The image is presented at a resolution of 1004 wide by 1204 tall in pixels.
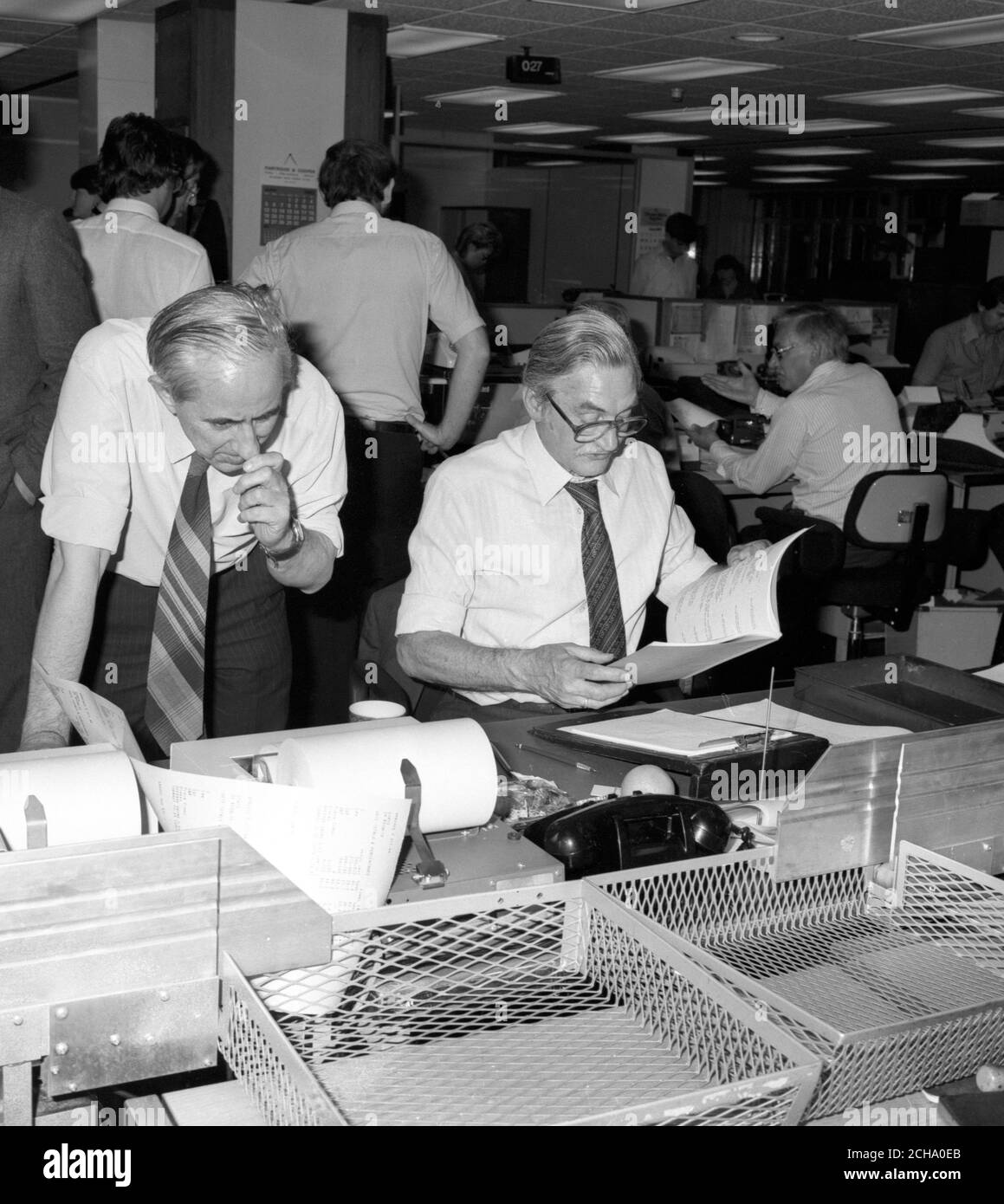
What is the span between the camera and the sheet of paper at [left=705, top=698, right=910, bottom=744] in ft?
5.87

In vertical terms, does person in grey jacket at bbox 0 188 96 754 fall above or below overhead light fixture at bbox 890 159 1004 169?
below

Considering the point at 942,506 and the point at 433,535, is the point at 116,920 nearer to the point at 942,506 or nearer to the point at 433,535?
the point at 433,535

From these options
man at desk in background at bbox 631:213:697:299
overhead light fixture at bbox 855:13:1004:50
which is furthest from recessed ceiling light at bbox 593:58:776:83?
overhead light fixture at bbox 855:13:1004:50

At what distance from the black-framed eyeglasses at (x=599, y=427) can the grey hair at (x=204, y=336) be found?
1.80 ft

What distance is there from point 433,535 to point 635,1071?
52.2 inches

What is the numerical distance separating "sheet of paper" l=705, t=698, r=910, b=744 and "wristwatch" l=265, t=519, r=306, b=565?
66 centimetres

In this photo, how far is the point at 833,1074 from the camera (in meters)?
0.95

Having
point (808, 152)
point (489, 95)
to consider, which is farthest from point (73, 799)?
point (808, 152)

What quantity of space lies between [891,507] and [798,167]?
10808mm

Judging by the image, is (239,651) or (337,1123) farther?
(239,651)

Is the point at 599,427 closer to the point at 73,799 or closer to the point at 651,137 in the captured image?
the point at 73,799

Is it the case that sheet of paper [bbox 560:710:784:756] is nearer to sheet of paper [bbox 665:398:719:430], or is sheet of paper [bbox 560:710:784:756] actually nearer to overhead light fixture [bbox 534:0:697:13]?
sheet of paper [bbox 665:398:719:430]

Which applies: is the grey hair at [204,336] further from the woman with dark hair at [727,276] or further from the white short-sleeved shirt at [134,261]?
the woman with dark hair at [727,276]

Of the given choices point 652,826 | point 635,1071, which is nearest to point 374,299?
point 652,826
